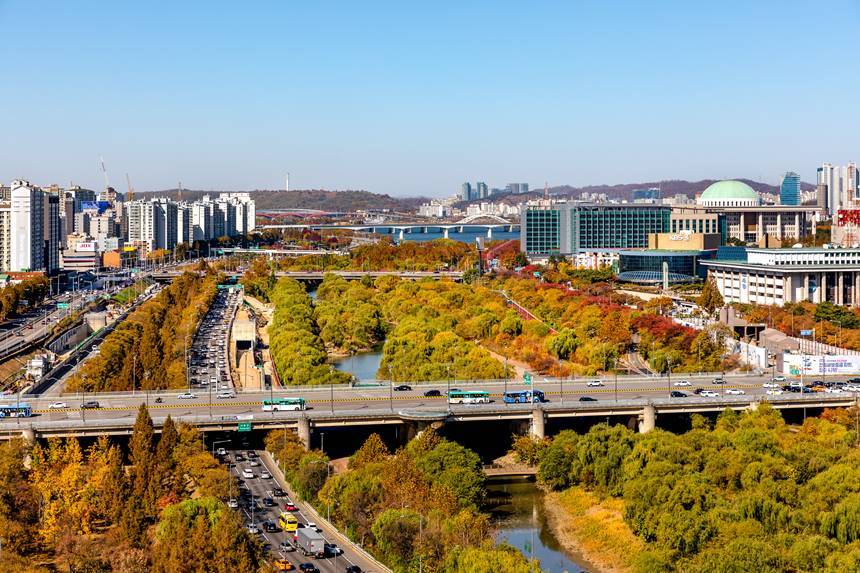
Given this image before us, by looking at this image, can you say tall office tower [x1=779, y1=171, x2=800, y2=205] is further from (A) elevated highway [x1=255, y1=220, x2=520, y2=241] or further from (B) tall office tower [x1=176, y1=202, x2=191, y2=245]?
(B) tall office tower [x1=176, y1=202, x2=191, y2=245]

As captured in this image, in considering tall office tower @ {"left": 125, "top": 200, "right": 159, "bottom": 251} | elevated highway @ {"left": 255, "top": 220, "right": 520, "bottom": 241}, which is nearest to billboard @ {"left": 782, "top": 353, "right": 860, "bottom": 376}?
tall office tower @ {"left": 125, "top": 200, "right": 159, "bottom": 251}

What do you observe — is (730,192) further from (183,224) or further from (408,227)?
(408,227)

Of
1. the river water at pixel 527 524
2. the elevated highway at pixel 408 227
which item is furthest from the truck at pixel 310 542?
the elevated highway at pixel 408 227

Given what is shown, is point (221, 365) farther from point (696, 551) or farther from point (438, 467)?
point (696, 551)

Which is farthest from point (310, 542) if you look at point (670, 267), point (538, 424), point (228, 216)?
point (228, 216)

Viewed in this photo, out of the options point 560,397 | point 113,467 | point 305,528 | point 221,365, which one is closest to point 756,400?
point 560,397

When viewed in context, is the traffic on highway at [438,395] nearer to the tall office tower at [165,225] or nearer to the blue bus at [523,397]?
the blue bus at [523,397]
